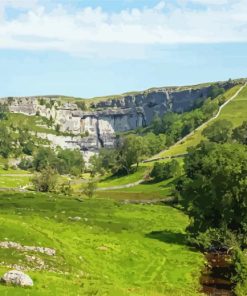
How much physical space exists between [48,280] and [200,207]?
42538 millimetres

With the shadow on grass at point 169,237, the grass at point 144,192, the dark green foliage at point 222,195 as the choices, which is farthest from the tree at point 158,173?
the dark green foliage at point 222,195

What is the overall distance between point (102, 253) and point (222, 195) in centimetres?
2057

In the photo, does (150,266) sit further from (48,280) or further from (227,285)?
(48,280)

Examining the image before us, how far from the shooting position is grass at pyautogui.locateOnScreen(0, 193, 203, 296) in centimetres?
4383

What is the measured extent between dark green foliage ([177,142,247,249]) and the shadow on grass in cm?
357

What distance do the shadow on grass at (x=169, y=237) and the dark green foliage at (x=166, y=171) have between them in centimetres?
9517

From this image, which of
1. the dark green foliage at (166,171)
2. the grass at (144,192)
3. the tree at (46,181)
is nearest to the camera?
the tree at (46,181)

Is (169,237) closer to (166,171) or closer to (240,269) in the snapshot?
(240,269)

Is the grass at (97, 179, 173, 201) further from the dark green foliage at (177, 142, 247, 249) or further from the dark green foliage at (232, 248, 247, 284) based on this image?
the dark green foliage at (232, 248, 247, 284)

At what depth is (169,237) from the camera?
85125 mm

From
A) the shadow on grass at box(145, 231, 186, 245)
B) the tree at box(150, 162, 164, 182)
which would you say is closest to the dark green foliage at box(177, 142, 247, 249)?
the shadow on grass at box(145, 231, 186, 245)

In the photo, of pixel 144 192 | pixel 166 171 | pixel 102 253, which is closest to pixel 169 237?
pixel 102 253

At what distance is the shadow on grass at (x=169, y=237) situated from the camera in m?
81.4

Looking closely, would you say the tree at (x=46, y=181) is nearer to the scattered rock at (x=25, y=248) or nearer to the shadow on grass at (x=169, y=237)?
the shadow on grass at (x=169, y=237)
